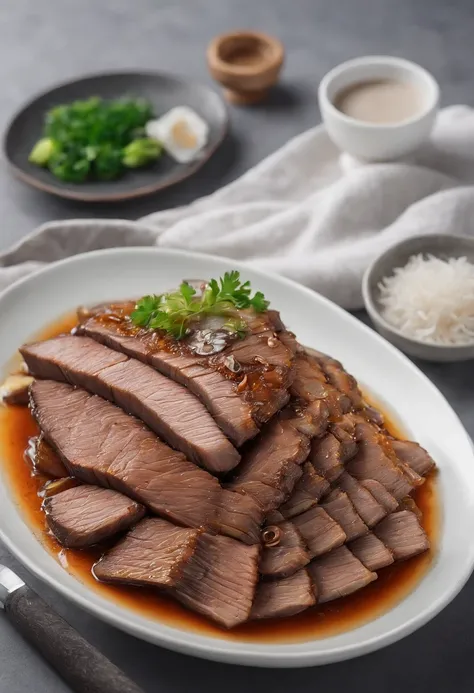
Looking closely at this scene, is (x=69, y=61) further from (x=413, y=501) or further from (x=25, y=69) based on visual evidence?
(x=413, y=501)

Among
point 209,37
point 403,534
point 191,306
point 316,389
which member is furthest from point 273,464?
point 209,37

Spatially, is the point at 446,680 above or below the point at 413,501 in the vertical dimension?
below

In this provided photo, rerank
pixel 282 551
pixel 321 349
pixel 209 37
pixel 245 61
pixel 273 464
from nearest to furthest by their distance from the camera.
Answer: pixel 282 551, pixel 273 464, pixel 321 349, pixel 245 61, pixel 209 37

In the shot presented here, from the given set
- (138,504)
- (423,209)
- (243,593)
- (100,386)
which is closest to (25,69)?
(423,209)

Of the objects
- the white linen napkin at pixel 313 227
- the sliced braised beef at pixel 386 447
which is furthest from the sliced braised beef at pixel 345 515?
the white linen napkin at pixel 313 227

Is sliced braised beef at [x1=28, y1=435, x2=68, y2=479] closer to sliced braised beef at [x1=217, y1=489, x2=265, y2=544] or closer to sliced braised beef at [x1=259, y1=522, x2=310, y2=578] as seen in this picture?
sliced braised beef at [x1=217, y1=489, x2=265, y2=544]

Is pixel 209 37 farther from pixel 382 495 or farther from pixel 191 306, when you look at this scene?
pixel 382 495

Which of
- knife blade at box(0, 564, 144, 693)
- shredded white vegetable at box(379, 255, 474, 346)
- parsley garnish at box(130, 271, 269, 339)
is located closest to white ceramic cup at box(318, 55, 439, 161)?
shredded white vegetable at box(379, 255, 474, 346)
